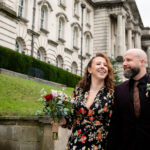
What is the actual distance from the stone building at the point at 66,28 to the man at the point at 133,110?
16.4 m

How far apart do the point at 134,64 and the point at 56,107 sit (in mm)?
1274

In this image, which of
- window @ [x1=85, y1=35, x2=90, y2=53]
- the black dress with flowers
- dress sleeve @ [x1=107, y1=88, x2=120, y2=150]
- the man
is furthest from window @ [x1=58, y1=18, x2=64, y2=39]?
dress sleeve @ [x1=107, y1=88, x2=120, y2=150]

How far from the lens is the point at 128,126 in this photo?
3.10 m

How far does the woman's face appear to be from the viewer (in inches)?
145

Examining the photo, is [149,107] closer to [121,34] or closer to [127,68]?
[127,68]

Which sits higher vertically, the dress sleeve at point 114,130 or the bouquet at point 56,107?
the bouquet at point 56,107

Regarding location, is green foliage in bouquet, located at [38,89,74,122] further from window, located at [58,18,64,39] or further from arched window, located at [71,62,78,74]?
arched window, located at [71,62,78,74]

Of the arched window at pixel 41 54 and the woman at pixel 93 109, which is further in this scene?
the arched window at pixel 41 54

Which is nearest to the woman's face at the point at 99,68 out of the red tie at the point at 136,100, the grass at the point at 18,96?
the red tie at the point at 136,100

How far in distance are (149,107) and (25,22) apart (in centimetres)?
1945

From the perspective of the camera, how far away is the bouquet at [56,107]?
3500 mm

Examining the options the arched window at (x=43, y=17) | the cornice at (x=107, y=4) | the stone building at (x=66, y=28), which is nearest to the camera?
the stone building at (x=66, y=28)

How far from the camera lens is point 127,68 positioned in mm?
3311

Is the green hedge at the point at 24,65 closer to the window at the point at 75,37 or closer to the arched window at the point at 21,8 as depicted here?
the arched window at the point at 21,8
